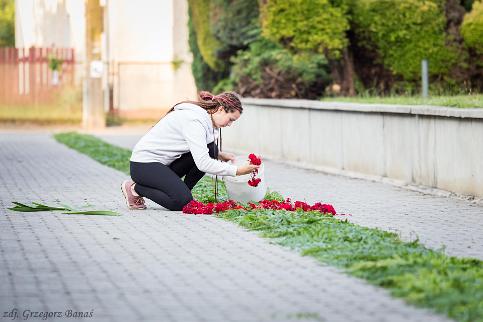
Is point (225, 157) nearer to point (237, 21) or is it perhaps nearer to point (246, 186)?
point (246, 186)

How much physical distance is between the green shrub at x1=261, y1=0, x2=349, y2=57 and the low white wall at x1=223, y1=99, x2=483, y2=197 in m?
1.69

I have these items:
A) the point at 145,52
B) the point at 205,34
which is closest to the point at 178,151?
the point at 205,34

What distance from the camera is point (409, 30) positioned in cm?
2398

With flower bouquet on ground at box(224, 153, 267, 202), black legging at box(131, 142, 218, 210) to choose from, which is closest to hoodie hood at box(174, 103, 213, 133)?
black legging at box(131, 142, 218, 210)

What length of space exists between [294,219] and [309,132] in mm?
8227

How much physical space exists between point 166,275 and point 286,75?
15.4 meters

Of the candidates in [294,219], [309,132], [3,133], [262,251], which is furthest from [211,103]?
[3,133]

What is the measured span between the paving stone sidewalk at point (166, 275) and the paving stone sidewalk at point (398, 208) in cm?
144

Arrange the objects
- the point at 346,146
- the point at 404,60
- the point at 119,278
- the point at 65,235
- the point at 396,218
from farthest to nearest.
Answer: the point at 404,60, the point at 346,146, the point at 396,218, the point at 65,235, the point at 119,278

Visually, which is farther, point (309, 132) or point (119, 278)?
point (309, 132)

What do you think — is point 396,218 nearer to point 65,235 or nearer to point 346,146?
point 65,235

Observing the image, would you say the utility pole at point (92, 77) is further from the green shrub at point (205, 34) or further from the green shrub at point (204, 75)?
the green shrub at point (205, 34)

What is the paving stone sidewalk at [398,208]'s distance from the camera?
11023 millimetres

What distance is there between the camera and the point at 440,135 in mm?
15109
